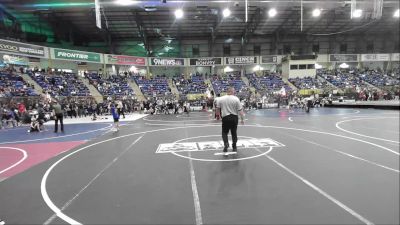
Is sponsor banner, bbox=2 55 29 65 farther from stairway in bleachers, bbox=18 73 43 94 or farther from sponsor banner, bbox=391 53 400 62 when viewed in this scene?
sponsor banner, bbox=391 53 400 62

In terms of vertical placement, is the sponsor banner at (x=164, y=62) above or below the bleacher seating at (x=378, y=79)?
above

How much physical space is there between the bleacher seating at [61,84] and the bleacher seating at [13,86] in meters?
2.13

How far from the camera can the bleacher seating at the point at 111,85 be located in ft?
115

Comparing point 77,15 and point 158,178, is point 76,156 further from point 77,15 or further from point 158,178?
point 77,15

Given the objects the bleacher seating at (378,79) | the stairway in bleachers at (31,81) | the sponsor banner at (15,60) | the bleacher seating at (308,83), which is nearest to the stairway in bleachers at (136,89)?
the stairway in bleachers at (31,81)

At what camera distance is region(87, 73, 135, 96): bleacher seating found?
35000mm

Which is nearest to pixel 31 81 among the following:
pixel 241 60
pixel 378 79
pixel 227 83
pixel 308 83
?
pixel 227 83

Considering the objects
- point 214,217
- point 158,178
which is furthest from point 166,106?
point 214,217

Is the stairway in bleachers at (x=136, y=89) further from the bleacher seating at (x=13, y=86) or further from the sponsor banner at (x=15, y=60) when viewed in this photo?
the bleacher seating at (x=13, y=86)

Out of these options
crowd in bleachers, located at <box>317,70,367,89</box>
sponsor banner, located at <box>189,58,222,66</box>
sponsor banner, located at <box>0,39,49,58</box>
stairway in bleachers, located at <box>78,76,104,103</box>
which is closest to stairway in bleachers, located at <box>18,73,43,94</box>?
sponsor banner, located at <box>0,39,49,58</box>

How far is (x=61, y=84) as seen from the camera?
3119 centimetres

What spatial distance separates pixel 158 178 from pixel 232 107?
281 centimetres

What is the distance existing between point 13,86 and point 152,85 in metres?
17.6

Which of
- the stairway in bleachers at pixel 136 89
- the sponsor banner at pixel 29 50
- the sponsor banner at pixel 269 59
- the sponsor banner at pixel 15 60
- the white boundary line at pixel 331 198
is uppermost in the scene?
the sponsor banner at pixel 269 59
